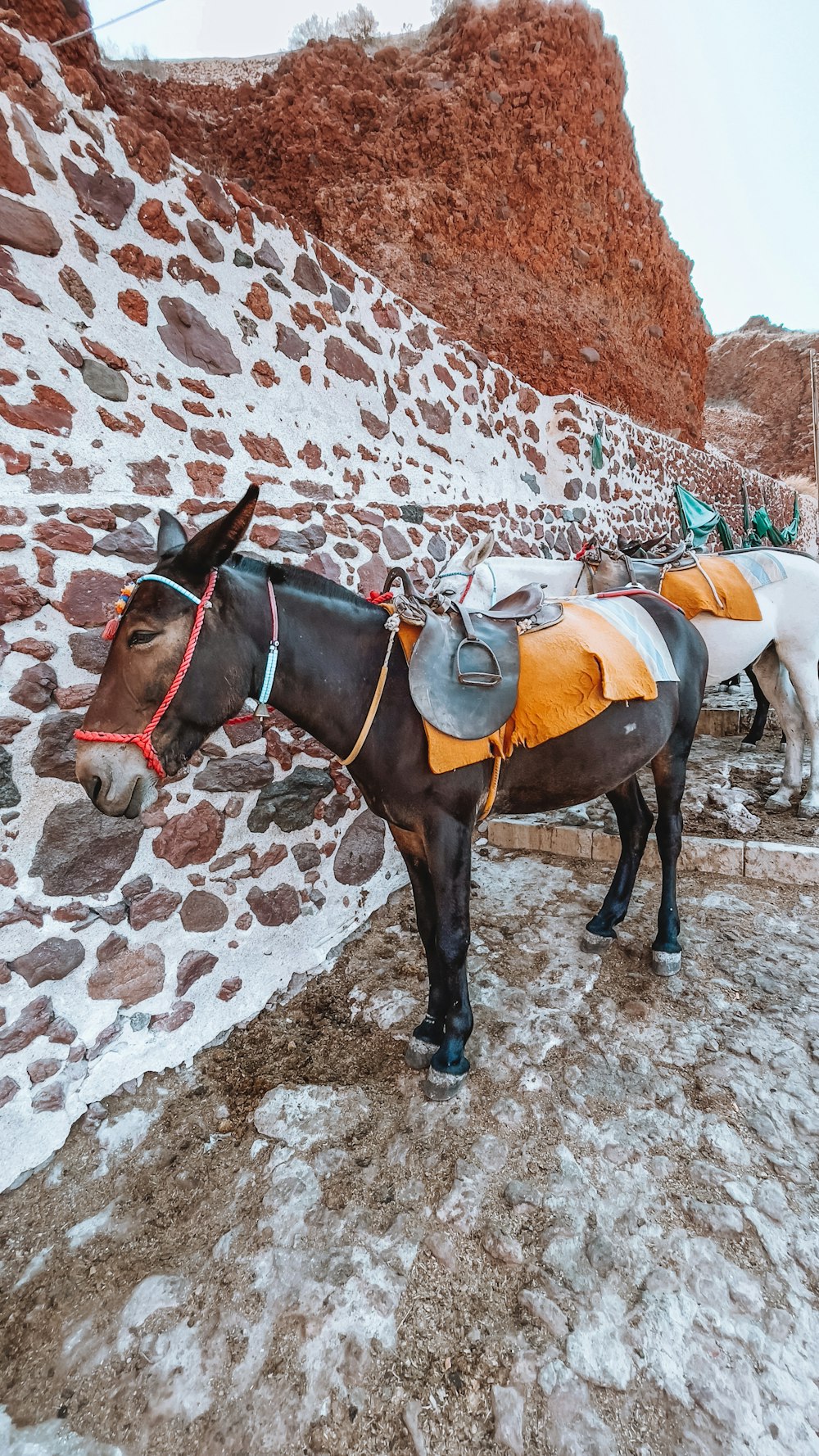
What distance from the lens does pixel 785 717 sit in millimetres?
4297

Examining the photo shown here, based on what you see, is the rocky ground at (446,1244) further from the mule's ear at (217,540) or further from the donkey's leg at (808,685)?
the donkey's leg at (808,685)

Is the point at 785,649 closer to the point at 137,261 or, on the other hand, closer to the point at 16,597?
the point at 137,261

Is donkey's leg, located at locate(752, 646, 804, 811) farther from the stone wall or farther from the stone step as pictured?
the stone wall

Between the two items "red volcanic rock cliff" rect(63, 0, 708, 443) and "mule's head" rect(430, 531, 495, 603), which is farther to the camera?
"red volcanic rock cliff" rect(63, 0, 708, 443)

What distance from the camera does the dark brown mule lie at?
1526 millimetres

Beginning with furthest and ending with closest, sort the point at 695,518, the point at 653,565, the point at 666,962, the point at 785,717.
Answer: the point at 695,518, the point at 785,717, the point at 653,565, the point at 666,962

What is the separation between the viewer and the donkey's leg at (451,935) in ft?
6.31

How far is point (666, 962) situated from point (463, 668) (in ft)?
5.58

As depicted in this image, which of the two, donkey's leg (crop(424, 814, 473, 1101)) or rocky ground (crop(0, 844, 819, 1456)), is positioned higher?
donkey's leg (crop(424, 814, 473, 1101))

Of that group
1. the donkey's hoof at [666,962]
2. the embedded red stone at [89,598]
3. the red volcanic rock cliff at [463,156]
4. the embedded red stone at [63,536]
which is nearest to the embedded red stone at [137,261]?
the embedded red stone at [63,536]

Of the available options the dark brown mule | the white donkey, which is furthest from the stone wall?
the white donkey

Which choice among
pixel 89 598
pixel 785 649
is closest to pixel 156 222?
pixel 89 598

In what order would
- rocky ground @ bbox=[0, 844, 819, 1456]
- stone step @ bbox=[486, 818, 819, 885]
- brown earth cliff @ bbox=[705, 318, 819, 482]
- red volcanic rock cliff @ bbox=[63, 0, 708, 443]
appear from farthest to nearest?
1. brown earth cliff @ bbox=[705, 318, 819, 482]
2. red volcanic rock cliff @ bbox=[63, 0, 708, 443]
3. stone step @ bbox=[486, 818, 819, 885]
4. rocky ground @ bbox=[0, 844, 819, 1456]

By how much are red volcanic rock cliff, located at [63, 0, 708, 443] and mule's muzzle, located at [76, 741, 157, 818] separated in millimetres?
6344
